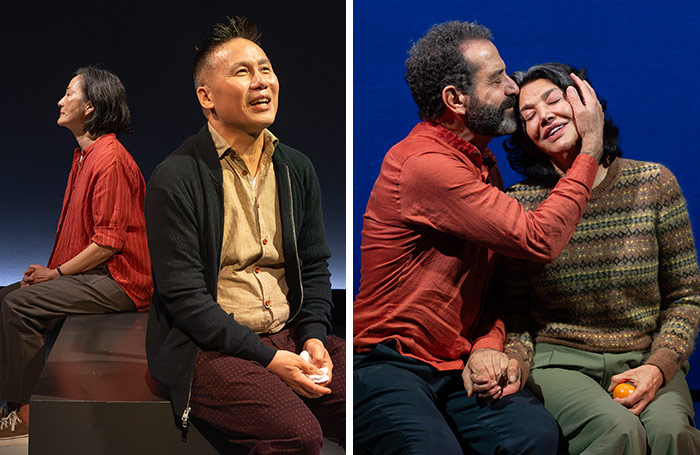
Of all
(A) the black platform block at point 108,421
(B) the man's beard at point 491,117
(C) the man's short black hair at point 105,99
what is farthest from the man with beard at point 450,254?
(C) the man's short black hair at point 105,99

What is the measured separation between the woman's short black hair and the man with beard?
62mm

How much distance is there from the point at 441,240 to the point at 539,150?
48 cm

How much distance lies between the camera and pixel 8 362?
9.75ft

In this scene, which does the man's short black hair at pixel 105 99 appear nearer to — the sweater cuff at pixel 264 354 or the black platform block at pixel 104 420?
the black platform block at pixel 104 420

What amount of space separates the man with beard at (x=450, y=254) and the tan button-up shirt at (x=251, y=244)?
38cm

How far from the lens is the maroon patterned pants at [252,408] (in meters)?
2.06

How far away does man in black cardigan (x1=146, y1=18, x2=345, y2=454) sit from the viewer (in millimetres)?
2084

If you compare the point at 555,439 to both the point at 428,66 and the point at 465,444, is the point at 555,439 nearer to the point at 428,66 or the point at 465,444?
the point at 465,444

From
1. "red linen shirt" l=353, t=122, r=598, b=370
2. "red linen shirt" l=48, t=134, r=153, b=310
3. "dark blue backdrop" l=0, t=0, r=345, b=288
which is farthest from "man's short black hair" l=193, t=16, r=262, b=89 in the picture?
"red linen shirt" l=48, t=134, r=153, b=310

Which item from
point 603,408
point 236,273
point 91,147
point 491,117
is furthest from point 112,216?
point 603,408

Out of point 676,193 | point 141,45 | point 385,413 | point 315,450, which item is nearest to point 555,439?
point 385,413

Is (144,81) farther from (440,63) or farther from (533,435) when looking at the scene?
(533,435)

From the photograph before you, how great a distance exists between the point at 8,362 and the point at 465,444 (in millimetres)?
1877

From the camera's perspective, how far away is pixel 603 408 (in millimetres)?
2195
